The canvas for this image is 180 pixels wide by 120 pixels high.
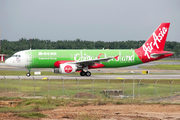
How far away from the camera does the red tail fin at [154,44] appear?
155ft

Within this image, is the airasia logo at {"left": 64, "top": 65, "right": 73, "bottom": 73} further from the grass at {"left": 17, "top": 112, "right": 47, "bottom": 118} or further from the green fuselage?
the grass at {"left": 17, "top": 112, "right": 47, "bottom": 118}

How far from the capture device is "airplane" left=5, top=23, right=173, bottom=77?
44000 mm

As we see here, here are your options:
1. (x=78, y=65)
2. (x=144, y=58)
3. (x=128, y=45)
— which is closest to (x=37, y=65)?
(x=78, y=65)

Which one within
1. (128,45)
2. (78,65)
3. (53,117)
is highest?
(128,45)

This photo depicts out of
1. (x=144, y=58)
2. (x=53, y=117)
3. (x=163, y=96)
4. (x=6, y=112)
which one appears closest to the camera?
(x=53, y=117)

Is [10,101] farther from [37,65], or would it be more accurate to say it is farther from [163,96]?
[37,65]

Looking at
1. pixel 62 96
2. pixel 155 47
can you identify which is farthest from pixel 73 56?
pixel 62 96

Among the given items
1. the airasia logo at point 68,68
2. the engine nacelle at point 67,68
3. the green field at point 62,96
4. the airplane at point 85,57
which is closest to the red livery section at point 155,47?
the airplane at point 85,57

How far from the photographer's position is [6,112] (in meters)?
22.3

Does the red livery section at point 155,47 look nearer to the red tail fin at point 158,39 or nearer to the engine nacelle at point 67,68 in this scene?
the red tail fin at point 158,39

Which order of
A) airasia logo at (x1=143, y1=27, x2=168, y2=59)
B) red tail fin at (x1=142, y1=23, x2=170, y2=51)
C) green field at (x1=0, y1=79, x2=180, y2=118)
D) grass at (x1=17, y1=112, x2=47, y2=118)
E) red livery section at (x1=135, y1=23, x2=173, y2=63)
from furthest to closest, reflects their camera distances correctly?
1. red tail fin at (x1=142, y1=23, x2=170, y2=51)
2. airasia logo at (x1=143, y1=27, x2=168, y2=59)
3. red livery section at (x1=135, y1=23, x2=173, y2=63)
4. green field at (x1=0, y1=79, x2=180, y2=118)
5. grass at (x1=17, y1=112, x2=47, y2=118)

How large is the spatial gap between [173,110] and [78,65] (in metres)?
22.5

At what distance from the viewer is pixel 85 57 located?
150 ft

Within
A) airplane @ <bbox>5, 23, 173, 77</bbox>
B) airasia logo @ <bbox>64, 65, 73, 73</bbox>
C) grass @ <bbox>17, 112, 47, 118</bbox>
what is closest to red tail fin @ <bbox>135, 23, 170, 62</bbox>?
airplane @ <bbox>5, 23, 173, 77</bbox>
